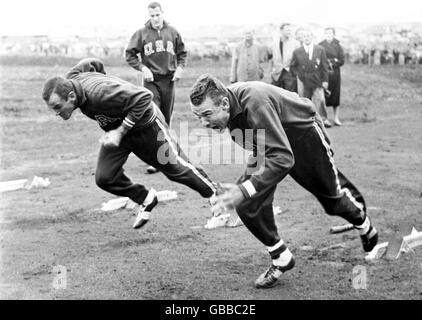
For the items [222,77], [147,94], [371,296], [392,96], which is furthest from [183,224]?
[222,77]

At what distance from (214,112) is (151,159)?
207cm

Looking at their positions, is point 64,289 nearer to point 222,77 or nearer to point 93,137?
point 93,137

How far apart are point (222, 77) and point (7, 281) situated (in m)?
19.0

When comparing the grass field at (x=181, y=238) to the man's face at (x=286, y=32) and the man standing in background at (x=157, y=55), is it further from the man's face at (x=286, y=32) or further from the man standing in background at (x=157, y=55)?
the man's face at (x=286, y=32)

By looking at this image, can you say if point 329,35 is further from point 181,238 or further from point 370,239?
point 370,239

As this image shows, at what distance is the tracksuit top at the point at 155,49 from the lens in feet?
35.7

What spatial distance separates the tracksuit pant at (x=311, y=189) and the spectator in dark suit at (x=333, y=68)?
9.72 metres

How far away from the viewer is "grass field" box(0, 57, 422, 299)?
591 cm

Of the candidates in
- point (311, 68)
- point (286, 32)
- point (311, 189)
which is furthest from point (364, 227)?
point (286, 32)

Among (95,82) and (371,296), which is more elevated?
(95,82)

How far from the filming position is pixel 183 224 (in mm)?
8016

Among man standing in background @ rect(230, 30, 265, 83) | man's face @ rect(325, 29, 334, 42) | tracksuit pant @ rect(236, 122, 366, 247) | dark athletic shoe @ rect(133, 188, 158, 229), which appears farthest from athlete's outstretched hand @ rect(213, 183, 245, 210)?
man's face @ rect(325, 29, 334, 42)

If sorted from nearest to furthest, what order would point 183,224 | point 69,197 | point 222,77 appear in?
point 183,224 → point 69,197 → point 222,77
